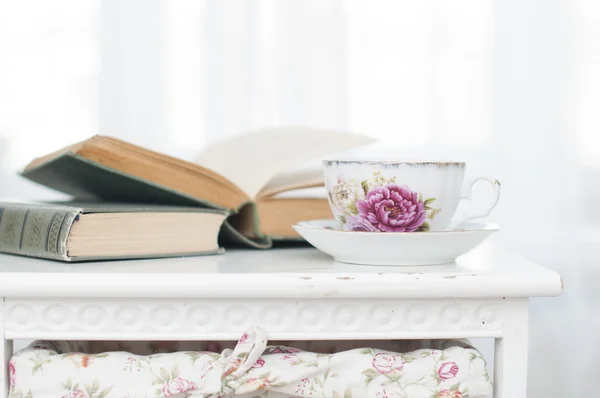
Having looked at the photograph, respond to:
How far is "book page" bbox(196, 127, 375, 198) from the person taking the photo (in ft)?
2.68

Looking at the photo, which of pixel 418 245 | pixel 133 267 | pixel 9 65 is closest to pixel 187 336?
pixel 133 267

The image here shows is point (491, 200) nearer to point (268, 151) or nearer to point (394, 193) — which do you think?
point (394, 193)

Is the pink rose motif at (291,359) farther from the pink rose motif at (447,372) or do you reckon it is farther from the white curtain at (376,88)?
the white curtain at (376,88)

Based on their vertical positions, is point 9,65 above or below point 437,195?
above

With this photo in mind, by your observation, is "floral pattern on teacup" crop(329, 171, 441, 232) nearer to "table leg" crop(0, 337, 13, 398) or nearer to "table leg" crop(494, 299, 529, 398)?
"table leg" crop(494, 299, 529, 398)

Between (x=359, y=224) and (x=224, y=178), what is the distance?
0.16 m

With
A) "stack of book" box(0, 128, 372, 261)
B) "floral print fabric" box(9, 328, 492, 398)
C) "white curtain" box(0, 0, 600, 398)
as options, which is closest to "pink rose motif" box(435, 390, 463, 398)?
"floral print fabric" box(9, 328, 492, 398)

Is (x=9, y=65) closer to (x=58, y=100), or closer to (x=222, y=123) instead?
(x=58, y=100)

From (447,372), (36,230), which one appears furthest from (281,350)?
(36,230)

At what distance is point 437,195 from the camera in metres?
0.63

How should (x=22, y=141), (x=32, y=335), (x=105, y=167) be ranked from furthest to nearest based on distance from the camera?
(x=22, y=141) → (x=105, y=167) → (x=32, y=335)

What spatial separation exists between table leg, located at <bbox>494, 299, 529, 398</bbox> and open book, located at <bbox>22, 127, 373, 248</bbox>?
23cm

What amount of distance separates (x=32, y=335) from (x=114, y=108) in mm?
841

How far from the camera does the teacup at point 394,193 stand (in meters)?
0.62
